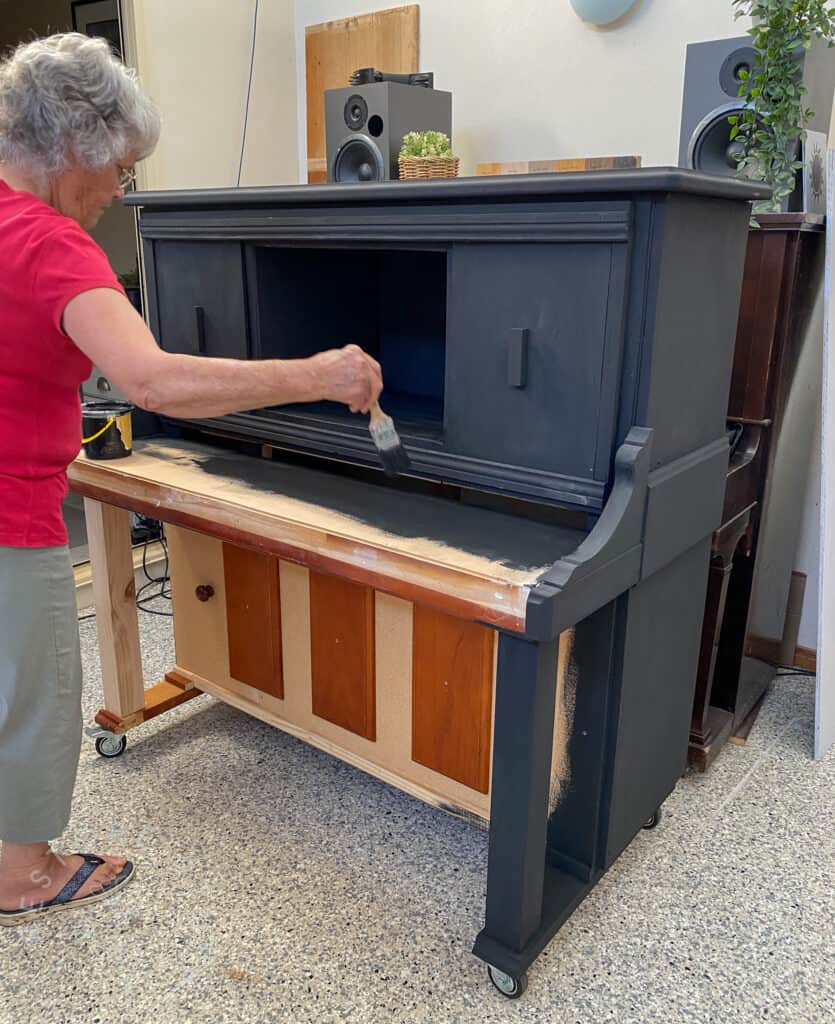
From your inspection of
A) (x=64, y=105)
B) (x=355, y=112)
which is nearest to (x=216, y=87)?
(x=355, y=112)

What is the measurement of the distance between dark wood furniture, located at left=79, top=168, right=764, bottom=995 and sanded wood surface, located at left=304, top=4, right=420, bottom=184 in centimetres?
112

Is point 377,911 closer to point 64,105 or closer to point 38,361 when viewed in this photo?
point 38,361

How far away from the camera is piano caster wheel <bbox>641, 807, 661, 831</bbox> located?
1788mm

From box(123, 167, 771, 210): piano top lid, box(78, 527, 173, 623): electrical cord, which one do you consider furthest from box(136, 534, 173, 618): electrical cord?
box(123, 167, 771, 210): piano top lid

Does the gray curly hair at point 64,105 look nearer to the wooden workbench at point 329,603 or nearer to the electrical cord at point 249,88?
the wooden workbench at point 329,603

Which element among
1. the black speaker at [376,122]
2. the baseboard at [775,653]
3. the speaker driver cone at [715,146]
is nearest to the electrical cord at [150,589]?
the black speaker at [376,122]

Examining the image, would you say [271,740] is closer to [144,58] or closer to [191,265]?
[191,265]

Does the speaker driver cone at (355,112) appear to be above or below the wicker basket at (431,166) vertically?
above

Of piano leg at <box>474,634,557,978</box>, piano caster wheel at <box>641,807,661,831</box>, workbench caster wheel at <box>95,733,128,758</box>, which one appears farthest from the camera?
workbench caster wheel at <box>95,733,128,758</box>

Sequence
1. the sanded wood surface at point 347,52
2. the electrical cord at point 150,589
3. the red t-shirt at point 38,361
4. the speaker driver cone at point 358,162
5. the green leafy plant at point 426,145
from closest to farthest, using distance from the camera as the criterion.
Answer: the red t-shirt at point 38,361
the green leafy plant at point 426,145
the speaker driver cone at point 358,162
the sanded wood surface at point 347,52
the electrical cord at point 150,589

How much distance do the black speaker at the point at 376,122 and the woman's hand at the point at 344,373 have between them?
125cm

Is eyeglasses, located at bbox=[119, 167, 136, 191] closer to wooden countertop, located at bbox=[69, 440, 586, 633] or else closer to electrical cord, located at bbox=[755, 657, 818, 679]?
wooden countertop, located at bbox=[69, 440, 586, 633]

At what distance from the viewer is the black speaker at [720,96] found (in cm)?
183

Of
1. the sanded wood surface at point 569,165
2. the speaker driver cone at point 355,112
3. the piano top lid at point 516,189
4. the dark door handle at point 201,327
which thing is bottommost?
the dark door handle at point 201,327
